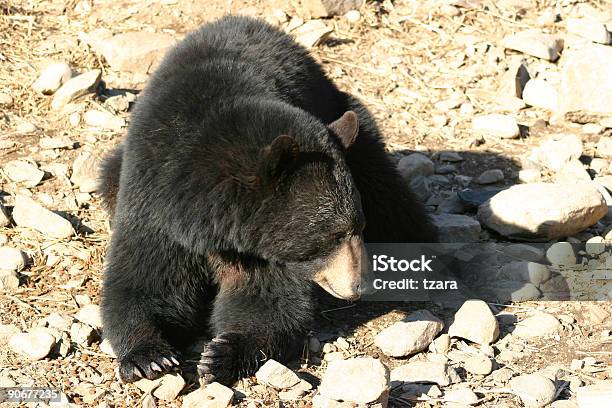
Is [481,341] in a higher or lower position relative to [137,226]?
lower

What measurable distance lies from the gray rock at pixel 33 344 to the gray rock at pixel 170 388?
0.74m

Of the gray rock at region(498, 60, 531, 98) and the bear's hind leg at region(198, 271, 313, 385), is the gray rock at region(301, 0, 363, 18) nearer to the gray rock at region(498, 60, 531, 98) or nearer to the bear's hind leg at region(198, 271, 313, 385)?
the gray rock at region(498, 60, 531, 98)

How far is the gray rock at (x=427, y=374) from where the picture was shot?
16.6ft

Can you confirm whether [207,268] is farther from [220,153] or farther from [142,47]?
[142,47]

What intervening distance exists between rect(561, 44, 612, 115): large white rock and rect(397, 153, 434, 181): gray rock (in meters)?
1.63

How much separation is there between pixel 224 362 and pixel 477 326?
157 cm

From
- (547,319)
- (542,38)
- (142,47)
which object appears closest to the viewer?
(547,319)

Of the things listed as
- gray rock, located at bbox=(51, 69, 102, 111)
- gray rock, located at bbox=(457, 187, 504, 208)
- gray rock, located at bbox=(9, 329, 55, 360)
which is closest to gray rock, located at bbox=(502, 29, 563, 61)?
gray rock, located at bbox=(457, 187, 504, 208)

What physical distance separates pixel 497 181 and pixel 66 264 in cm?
364

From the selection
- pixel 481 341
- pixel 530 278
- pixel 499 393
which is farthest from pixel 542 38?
pixel 499 393

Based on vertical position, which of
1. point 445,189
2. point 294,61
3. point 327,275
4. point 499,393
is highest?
point 294,61

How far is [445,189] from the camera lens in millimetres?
7805

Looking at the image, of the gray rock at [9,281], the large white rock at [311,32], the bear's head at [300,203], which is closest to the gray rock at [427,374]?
the bear's head at [300,203]

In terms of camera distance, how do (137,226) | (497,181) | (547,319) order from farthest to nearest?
(497,181), (547,319), (137,226)
